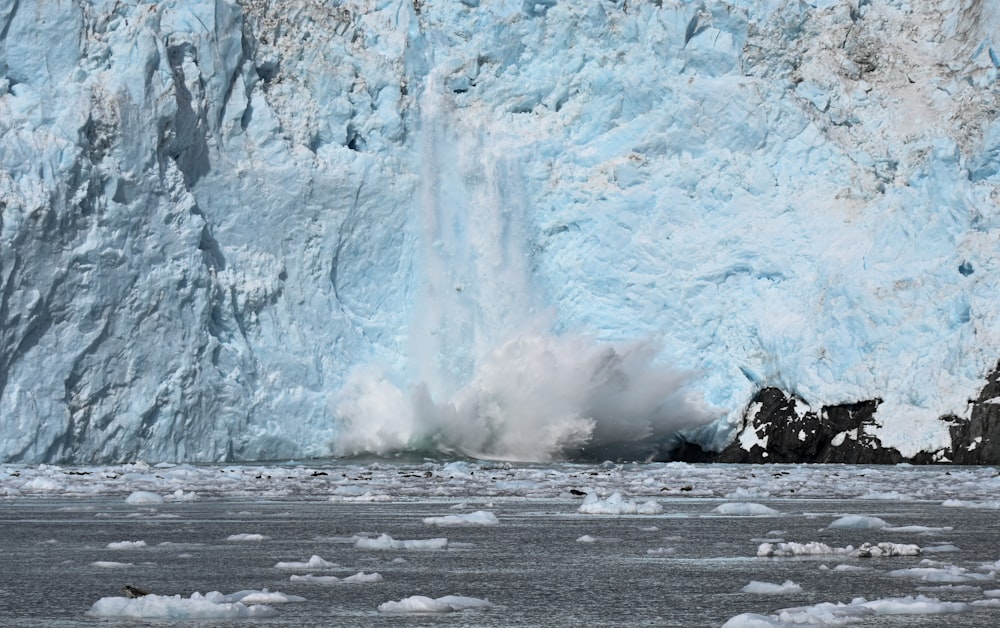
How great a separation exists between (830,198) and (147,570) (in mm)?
19787

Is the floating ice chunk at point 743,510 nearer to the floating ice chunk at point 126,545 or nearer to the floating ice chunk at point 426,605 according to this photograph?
the floating ice chunk at point 126,545

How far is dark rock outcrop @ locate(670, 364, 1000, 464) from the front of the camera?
70.1 ft

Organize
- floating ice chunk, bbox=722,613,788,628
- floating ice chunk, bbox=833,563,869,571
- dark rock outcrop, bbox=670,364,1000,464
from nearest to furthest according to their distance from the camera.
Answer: floating ice chunk, bbox=722,613,788,628
floating ice chunk, bbox=833,563,869,571
dark rock outcrop, bbox=670,364,1000,464

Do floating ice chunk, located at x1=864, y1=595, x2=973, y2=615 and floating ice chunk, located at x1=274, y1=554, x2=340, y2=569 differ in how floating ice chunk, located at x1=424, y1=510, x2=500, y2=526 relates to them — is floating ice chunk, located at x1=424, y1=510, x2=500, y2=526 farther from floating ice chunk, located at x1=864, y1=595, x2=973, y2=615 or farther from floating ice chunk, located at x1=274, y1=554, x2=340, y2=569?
floating ice chunk, located at x1=864, y1=595, x2=973, y2=615

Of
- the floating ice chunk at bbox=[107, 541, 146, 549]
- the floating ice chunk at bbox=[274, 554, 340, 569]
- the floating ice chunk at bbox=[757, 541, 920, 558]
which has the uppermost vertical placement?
the floating ice chunk at bbox=[757, 541, 920, 558]

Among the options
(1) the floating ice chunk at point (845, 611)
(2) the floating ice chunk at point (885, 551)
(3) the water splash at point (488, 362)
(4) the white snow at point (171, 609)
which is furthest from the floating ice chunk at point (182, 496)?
(3) the water splash at point (488, 362)

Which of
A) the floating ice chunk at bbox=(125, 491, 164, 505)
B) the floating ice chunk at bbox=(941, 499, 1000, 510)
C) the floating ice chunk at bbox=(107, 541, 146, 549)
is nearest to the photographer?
the floating ice chunk at bbox=(107, 541, 146, 549)

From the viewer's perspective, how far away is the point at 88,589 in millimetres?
5031

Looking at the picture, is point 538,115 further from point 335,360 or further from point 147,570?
point 147,570

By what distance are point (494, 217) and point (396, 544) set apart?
737 inches

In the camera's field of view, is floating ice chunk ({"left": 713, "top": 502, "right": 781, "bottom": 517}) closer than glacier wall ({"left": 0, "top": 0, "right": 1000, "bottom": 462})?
Yes

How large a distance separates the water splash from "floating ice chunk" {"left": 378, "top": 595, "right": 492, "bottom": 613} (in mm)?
18576

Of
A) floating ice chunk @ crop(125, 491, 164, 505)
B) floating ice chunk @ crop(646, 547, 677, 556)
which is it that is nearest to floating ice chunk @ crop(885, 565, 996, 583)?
floating ice chunk @ crop(646, 547, 677, 556)

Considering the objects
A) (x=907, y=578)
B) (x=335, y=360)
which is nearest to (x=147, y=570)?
(x=907, y=578)
